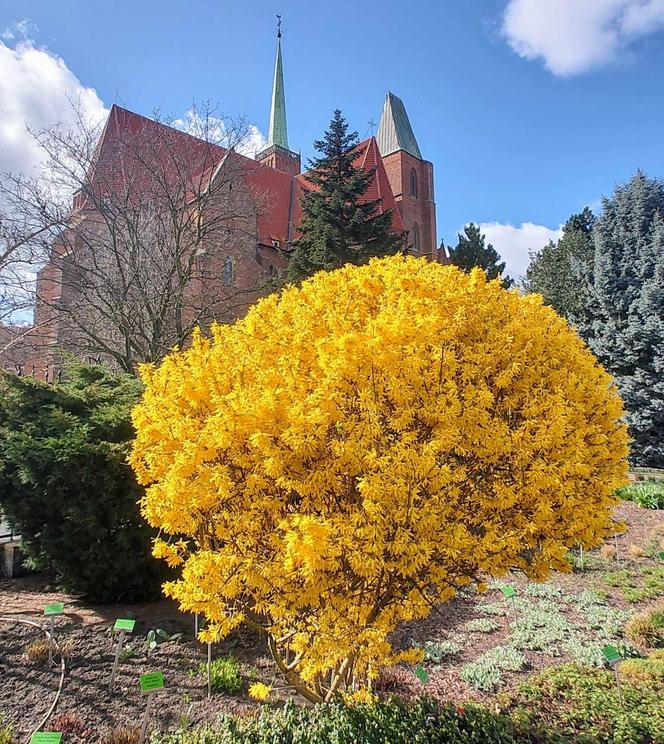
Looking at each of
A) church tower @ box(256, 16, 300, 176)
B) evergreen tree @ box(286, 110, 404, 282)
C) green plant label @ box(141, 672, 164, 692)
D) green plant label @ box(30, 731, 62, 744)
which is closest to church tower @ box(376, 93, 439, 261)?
church tower @ box(256, 16, 300, 176)

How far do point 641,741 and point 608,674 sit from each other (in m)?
1.55

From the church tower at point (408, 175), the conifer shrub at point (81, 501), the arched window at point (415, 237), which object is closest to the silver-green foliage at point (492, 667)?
the conifer shrub at point (81, 501)

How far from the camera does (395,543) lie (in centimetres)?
288

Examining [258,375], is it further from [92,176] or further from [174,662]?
[92,176]

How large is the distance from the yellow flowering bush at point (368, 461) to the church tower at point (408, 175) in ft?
88.5

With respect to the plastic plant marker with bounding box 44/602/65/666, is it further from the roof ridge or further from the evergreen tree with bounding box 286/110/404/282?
the roof ridge

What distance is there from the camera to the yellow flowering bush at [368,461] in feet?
9.78

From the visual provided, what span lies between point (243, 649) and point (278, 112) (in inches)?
1602

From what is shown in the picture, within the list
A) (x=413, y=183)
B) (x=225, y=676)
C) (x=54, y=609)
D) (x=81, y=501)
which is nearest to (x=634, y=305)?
(x=225, y=676)

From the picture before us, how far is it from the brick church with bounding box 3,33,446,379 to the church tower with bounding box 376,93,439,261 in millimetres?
68

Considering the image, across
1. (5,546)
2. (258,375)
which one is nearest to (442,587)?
(258,375)

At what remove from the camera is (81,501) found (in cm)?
597

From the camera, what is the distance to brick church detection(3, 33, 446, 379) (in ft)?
43.8

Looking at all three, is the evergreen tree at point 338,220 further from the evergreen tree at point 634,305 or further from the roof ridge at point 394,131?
the roof ridge at point 394,131
